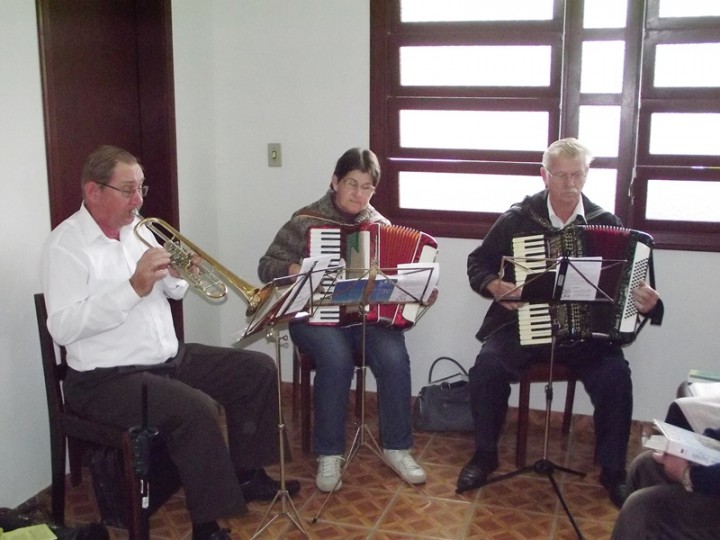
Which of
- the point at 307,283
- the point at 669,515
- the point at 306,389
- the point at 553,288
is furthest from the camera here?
the point at 306,389

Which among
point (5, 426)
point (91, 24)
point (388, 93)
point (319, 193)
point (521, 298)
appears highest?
point (91, 24)

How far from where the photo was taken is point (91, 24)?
9.55 ft

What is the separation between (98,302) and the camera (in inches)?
89.0

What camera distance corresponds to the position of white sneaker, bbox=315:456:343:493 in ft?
9.07

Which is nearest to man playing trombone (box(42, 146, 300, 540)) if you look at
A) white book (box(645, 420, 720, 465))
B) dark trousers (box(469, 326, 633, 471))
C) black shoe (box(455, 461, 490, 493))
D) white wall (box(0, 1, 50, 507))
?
white wall (box(0, 1, 50, 507))

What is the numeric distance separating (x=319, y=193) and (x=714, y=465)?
87.0 inches

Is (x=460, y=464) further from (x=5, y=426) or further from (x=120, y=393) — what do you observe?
(x=5, y=426)

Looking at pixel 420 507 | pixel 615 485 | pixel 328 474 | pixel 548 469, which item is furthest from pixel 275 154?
pixel 615 485

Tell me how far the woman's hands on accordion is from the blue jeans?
2.86ft

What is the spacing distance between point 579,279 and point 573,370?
1.87ft

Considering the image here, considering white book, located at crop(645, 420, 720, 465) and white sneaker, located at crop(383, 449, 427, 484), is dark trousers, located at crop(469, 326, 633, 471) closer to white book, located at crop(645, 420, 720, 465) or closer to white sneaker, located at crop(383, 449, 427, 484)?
white sneaker, located at crop(383, 449, 427, 484)

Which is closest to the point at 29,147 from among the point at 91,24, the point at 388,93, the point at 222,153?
the point at 91,24

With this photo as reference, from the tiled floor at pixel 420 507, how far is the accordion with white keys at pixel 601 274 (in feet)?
1.93

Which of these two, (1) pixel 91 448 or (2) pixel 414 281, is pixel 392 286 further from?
(1) pixel 91 448
